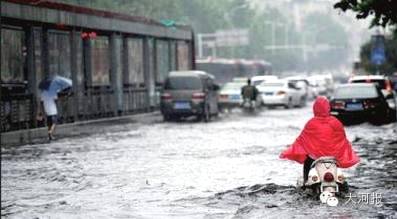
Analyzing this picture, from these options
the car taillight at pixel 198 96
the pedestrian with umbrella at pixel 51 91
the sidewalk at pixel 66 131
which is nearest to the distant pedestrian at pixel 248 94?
the sidewalk at pixel 66 131

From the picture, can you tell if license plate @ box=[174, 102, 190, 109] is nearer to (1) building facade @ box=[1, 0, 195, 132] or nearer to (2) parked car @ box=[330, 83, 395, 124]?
(1) building facade @ box=[1, 0, 195, 132]

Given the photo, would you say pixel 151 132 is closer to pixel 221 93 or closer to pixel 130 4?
pixel 221 93

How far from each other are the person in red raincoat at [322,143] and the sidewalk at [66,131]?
1188 cm

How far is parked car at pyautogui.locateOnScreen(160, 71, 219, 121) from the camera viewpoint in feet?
103

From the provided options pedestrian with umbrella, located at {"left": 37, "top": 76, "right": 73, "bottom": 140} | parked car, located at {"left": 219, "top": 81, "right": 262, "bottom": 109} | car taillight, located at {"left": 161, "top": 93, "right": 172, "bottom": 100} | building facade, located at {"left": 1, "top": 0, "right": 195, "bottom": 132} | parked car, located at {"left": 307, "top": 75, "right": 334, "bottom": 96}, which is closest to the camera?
pedestrian with umbrella, located at {"left": 37, "top": 76, "right": 73, "bottom": 140}

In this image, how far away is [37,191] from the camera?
1216cm

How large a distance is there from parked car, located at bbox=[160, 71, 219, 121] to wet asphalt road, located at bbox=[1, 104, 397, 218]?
26.7ft

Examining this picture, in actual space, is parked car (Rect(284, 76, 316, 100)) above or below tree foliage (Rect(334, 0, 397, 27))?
below

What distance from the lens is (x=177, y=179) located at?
44.0ft

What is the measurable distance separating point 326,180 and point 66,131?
1710cm

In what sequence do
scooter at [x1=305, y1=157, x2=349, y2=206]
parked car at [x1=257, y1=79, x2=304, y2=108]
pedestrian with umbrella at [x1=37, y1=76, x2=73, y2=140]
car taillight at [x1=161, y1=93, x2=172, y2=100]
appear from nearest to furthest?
1. scooter at [x1=305, y1=157, x2=349, y2=206]
2. pedestrian with umbrella at [x1=37, y1=76, x2=73, y2=140]
3. car taillight at [x1=161, y1=93, x2=172, y2=100]
4. parked car at [x1=257, y1=79, x2=304, y2=108]

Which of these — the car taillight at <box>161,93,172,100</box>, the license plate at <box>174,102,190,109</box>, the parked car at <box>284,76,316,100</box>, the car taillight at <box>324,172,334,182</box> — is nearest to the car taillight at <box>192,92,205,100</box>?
the license plate at <box>174,102,190,109</box>

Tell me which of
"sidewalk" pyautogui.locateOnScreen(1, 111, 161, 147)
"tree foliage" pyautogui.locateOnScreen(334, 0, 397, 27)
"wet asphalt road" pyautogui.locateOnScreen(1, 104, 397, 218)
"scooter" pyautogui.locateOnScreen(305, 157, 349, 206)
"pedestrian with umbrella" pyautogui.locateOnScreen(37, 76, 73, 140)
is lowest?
"sidewalk" pyautogui.locateOnScreen(1, 111, 161, 147)

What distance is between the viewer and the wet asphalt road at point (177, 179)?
10.1m
